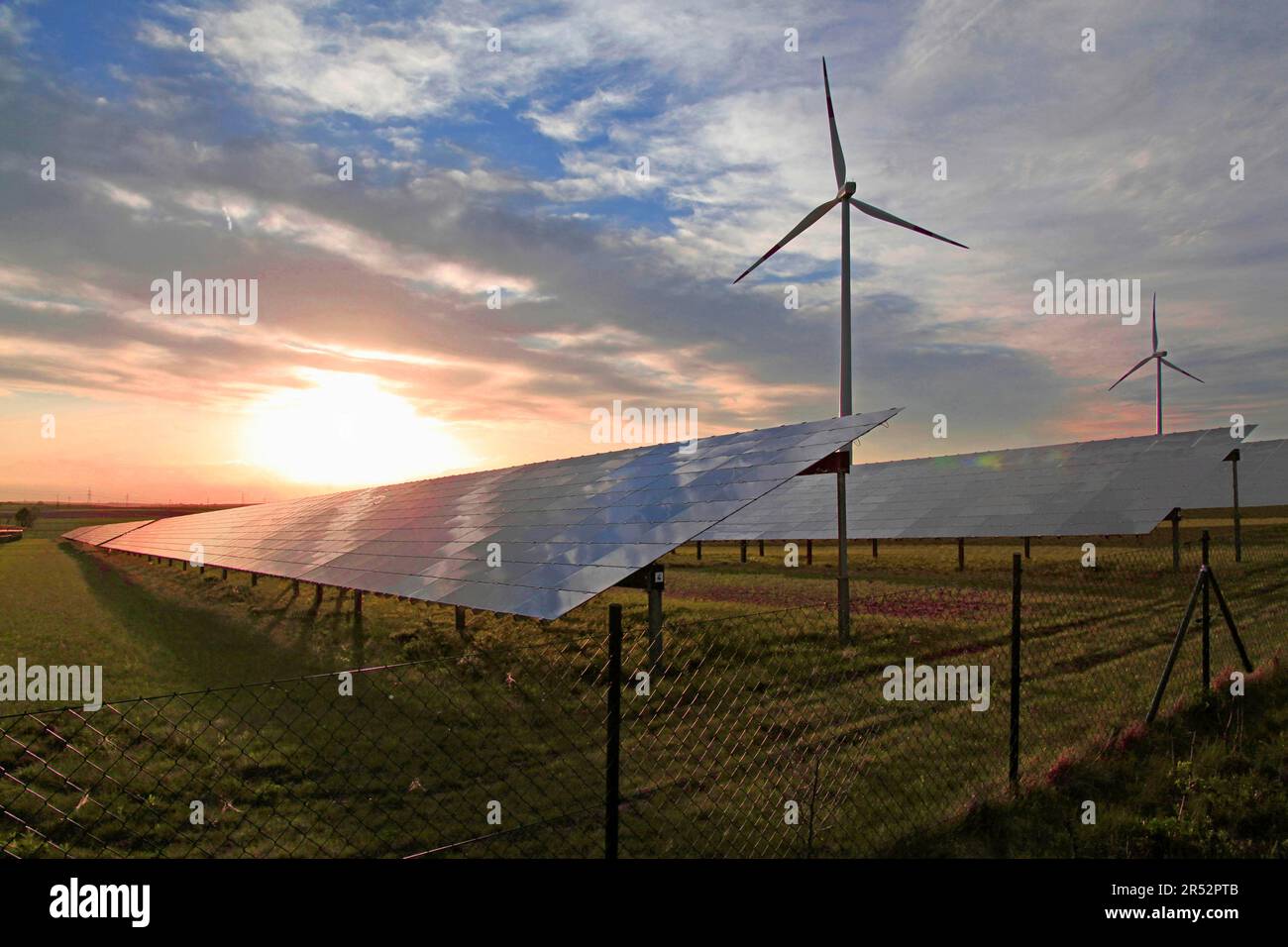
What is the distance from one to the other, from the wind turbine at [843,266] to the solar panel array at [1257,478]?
14754mm

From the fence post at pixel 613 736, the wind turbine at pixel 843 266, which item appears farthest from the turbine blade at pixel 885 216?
the fence post at pixel 613 736

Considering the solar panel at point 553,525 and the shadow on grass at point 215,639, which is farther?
the shadow on grass at point 215,639

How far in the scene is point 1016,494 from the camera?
2736 centimetres

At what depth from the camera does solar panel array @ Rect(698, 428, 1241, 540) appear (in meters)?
23.5

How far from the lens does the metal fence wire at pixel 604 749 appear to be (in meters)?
Answer: 5.70

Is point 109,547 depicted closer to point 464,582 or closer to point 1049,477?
point 464,582

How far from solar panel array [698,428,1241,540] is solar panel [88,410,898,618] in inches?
287

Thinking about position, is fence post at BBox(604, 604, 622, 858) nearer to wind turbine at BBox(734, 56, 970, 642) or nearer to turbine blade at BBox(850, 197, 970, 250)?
wind turbine at BBox(734, 56, 970, 642)

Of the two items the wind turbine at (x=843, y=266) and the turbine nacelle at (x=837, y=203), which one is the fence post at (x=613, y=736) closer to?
the wind turbine at (x=843, y=266)

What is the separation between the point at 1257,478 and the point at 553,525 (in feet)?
124

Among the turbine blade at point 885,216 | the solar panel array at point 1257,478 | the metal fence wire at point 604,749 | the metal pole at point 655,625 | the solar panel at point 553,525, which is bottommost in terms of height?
the metal fence wire at point 604,749

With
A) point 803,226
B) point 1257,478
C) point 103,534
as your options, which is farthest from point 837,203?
point 103,534

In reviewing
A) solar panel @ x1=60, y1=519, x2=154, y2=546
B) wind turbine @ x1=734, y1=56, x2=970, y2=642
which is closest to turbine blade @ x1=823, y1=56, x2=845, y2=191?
wind turbine @ x1=734, y1=56, x2=970, y2=642
